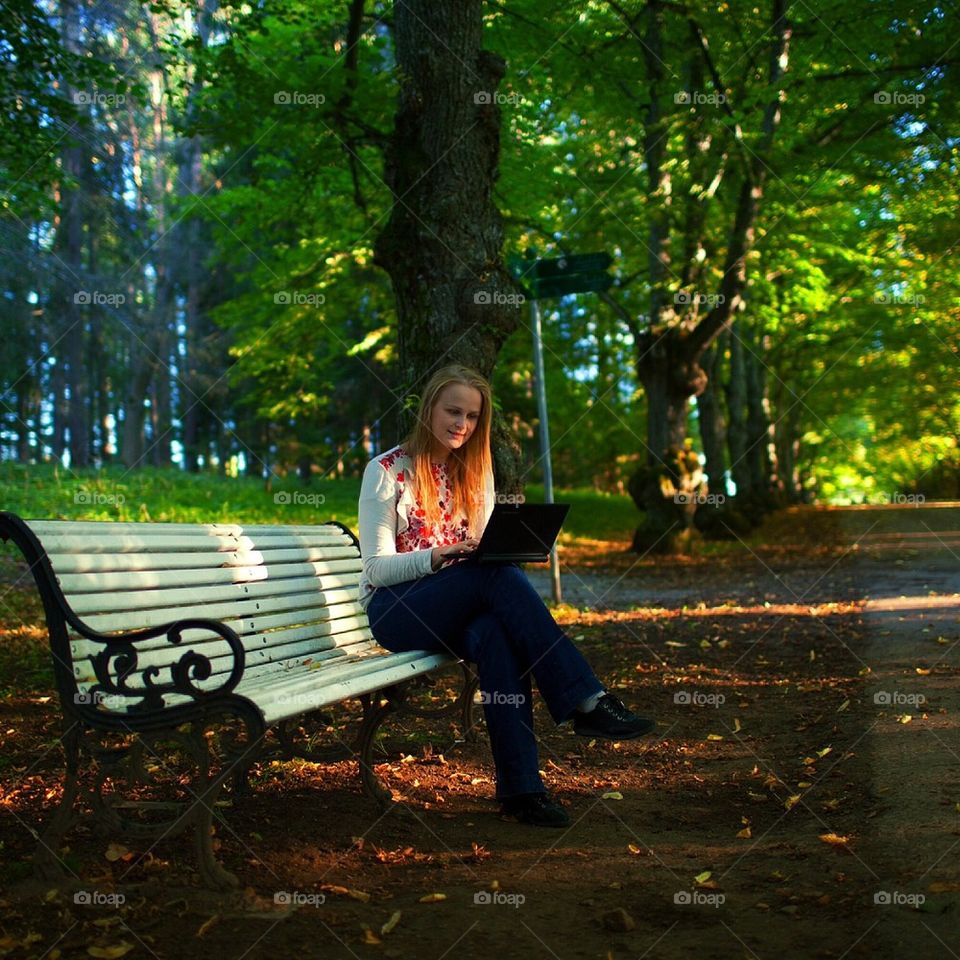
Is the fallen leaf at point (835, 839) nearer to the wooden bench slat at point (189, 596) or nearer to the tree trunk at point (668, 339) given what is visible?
the wooden bench slat at point (189, 596)

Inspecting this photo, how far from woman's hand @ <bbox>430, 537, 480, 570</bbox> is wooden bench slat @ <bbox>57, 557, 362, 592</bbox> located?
2.31 feet

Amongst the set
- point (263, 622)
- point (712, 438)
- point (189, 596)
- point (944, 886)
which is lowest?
point (944, 886)

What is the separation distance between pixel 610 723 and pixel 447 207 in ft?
12.2

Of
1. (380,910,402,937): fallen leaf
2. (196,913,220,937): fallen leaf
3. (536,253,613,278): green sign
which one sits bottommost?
(380,910,402,937): fallen leaf

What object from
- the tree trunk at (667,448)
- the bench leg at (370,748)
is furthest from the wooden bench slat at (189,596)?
the tree trunk at (667,448)

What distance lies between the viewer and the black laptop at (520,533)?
4.21m

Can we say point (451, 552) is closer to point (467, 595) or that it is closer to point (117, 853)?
point (467, 595)

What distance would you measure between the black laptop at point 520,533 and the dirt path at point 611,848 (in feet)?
3.30

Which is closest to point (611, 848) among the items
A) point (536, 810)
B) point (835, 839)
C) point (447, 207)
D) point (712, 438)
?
point (536, 810)

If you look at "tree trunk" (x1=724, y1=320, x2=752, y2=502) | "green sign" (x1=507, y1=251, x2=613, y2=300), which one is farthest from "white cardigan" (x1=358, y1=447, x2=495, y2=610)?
"tree trunk" (x1=724, y1=320, x2=752, y2=502)

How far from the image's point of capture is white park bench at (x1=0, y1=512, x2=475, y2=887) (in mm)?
3359

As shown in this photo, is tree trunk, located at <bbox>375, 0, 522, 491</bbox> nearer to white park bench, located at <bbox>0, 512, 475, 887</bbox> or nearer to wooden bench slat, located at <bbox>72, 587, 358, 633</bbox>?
wooden bench slat, located at <bbox>72, 587, 358, 633</bbox>

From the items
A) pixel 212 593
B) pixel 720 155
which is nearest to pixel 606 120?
pixel 720 155

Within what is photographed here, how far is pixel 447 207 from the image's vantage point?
6.74 meters
